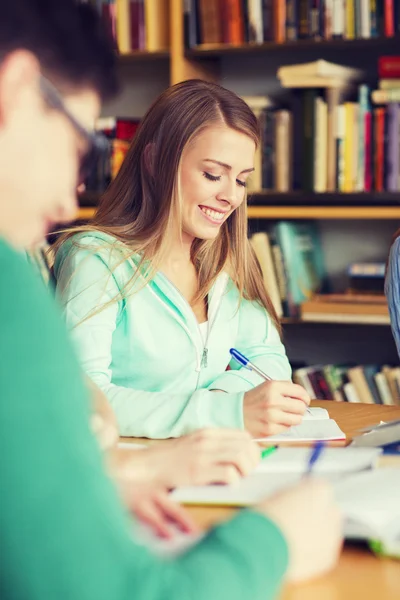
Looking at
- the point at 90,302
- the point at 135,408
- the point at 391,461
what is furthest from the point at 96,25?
the point at 90,302

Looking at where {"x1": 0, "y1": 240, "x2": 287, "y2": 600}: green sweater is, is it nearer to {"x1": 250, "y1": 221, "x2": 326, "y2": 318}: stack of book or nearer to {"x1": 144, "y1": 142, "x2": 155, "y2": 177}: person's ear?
{"x1": 144, "y1": 142, "x2": 155, "y2": 177}: person's ear

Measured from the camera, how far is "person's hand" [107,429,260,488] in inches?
41.4

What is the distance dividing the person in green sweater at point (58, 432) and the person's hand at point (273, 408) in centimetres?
70

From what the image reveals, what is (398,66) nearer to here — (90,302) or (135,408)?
(90,302)

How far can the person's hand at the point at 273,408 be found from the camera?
1.38 meters

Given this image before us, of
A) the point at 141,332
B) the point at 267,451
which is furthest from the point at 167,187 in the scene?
the point at 267,451

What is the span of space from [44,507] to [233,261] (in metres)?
1.46

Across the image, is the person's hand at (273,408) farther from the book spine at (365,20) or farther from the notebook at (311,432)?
the book spine at (365,20)

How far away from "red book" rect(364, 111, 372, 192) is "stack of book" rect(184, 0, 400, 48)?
255 mm

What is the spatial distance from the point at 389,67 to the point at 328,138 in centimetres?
28

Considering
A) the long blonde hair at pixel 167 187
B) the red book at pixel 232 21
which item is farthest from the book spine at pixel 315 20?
the long blonde hair at pixel 167 187

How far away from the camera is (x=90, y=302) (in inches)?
64.3

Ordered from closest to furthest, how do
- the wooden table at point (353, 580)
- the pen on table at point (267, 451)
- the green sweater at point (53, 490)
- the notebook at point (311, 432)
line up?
1. the green sweater at point (53, 490)
2. the wooden table at point (353, 580)
3. the pen on table at point (267, 451)
4. the notebook at point (311, 432)

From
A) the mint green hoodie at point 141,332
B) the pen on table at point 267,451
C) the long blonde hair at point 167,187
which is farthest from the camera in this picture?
the long blonde hair at point 167,187
